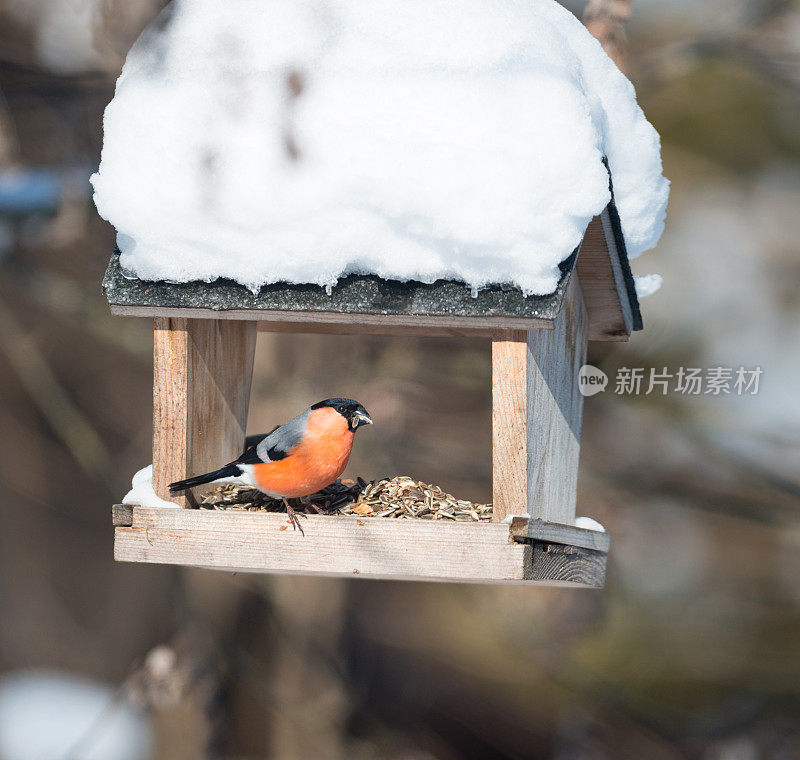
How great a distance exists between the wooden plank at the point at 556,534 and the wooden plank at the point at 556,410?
0.18 ft

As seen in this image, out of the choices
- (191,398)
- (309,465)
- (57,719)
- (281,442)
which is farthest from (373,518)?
(57,719)

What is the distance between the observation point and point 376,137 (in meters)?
2.32

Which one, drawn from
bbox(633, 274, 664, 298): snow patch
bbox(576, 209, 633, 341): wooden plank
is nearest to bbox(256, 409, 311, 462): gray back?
bbox(576, 209, 633, 341): wooden plank

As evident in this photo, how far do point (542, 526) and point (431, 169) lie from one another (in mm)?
Result: 951

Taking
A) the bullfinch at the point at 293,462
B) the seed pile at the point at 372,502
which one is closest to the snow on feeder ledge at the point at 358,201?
the bullfinch at the point at 293,462

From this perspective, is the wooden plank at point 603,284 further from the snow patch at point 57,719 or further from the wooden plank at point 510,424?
the snow patch at point 57,719

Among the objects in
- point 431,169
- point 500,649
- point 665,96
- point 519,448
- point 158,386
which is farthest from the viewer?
point 500,649

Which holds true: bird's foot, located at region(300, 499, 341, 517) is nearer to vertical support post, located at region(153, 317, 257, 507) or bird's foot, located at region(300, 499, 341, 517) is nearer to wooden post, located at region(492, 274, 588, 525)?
vertical support post, located at region(153, 317, 257, 507)

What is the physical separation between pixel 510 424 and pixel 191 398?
3.00 ft

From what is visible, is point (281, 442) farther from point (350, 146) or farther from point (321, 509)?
point (350, 146)

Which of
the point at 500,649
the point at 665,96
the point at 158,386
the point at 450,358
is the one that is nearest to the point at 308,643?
the point at 500,649

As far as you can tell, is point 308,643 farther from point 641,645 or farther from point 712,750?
point 712,750

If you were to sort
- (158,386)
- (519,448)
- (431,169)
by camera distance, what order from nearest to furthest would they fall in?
(431,169)
(519,448)
(158,386)

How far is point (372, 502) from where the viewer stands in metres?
2.83
